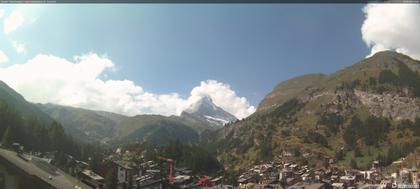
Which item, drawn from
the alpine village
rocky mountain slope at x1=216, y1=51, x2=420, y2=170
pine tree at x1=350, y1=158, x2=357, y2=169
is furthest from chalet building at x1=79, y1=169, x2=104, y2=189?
pine tree at x1=350, y1=158, x2=357, y2=169

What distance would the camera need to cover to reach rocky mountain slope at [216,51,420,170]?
407 feet

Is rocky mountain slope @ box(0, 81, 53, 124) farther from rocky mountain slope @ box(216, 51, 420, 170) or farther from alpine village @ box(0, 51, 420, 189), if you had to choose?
rocky mountain slope @ box(216, 51, 420, 170)

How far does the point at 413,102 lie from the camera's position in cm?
13788

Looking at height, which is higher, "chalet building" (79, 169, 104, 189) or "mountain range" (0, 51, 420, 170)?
"mountain range" (0, 51, 420, 170)

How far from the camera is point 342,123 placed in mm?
142125

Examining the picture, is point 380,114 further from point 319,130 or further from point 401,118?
point 319,130

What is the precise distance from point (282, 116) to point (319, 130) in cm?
2653

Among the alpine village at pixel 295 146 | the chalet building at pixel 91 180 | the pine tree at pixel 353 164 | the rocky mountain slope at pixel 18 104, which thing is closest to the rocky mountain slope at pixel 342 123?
the alpine village at pixel 295 146

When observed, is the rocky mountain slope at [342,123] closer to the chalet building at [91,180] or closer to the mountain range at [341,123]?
the mountain range at [341,123]

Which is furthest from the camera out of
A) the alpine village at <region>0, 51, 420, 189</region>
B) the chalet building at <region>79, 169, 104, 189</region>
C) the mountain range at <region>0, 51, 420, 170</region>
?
the mountain range at <region>0, 51, 420, 170</region>

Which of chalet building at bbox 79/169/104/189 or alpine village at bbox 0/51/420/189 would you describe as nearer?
chalet building at bbox 79/169/104/189

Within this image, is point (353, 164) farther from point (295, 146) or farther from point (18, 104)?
point (18, 104)

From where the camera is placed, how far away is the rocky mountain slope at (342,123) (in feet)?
407

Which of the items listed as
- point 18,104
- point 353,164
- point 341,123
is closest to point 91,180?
point 353,164
